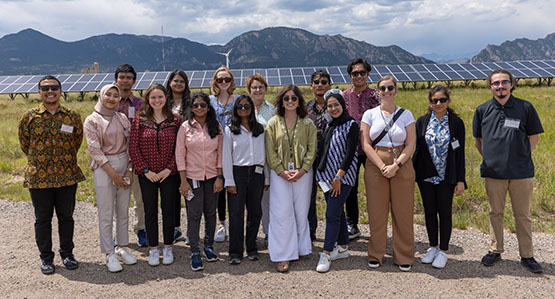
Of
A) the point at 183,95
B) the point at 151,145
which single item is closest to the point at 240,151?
the point at 151,145

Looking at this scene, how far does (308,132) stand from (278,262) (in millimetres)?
1601

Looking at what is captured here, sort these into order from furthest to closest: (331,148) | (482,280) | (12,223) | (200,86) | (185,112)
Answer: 1. (200,86)
2. (12,223)
3. (185,112)
4. (331,148)
5. (482,280)

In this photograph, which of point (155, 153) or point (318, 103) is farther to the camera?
point (318, 103)

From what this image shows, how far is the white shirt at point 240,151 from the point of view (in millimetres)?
4305

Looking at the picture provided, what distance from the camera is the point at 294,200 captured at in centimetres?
439

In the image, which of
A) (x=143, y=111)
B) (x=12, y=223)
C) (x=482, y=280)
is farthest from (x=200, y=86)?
→ (x=482, y=280)

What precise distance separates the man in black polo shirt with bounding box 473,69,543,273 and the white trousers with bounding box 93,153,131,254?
171 inches

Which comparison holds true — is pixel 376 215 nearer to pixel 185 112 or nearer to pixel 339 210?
pixel 339 210

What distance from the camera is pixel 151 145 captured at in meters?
4.24

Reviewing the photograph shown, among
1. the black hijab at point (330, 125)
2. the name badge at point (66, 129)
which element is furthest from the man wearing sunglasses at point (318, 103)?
the name badge at point (66, 129)

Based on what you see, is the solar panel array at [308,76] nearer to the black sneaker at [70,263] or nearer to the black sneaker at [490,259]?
the black sneaker at [490,259]

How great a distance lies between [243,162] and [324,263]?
151cm

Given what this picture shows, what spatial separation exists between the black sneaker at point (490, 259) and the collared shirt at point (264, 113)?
10.1 ft

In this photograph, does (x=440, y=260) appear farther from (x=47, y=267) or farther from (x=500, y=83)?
(x=47, y=267)
